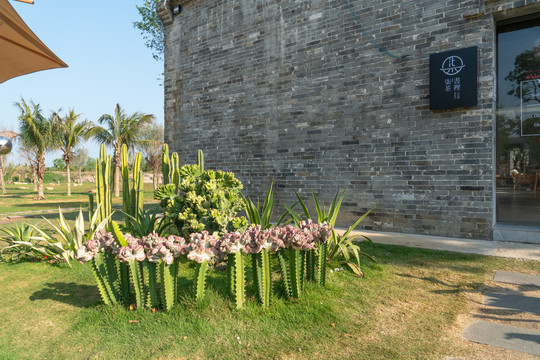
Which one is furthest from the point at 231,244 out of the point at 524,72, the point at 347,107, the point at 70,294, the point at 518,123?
the point at 524,72

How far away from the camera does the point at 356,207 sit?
6262 mm

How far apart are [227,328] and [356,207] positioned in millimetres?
4390

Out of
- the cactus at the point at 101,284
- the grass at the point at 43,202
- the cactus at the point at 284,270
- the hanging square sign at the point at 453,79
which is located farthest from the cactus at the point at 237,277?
the grass at the point at 43,202

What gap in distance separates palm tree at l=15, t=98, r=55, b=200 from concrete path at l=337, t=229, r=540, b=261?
60.2ft

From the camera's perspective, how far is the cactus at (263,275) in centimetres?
263

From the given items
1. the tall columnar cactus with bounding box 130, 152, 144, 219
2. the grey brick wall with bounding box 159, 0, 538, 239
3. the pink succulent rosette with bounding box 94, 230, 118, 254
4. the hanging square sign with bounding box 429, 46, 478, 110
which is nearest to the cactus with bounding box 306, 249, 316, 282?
the pink succulent rosette with bounding box 94, 230, 118, 254

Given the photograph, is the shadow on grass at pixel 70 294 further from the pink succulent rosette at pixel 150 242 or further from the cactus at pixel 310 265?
the cactus at pixel 310 265

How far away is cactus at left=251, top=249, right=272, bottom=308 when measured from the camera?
263 centimetres

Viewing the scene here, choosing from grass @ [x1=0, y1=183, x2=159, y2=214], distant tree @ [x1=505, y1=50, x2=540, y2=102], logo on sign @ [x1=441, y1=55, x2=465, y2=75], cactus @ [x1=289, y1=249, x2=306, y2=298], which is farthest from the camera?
grass @ [x1=0, y1=183, x2=159, y2=214]

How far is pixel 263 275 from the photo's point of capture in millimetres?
2650

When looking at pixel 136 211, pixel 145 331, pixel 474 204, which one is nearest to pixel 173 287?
pixel 145 331

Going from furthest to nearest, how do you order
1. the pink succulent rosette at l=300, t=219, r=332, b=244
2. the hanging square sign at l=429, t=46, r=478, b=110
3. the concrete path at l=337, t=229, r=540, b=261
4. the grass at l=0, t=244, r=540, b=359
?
the hanging square sign at l=429, t=46, r=478, b=110, the concrete path at l=337, t=229, r=540, b=261, the pink succulent rosette at l=300, t=219, r=332, b=244, the grass at l=0, t=244, r=540, b=359

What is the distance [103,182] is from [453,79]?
5763 mm

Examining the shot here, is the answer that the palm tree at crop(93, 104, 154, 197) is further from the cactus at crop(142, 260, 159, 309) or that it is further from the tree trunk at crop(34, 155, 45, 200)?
the cactus at crop(142, 260, 159, 309)
